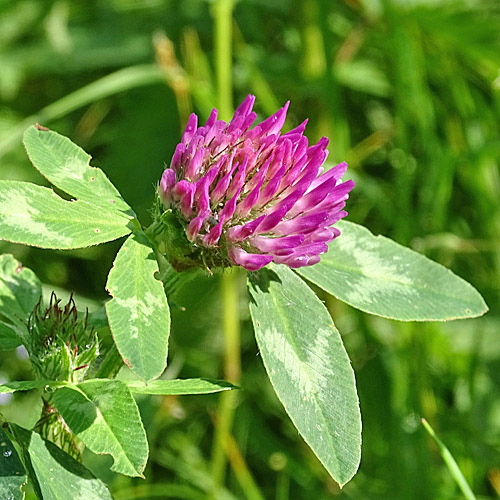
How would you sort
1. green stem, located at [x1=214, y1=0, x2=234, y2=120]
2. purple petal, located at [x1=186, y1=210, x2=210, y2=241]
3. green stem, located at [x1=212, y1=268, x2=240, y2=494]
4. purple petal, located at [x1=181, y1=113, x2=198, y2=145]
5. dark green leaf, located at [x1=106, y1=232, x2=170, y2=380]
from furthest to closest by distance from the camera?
green stem, located at [x1=214, y1=0, x2=234, y2=120] < green stem, located at [x1=212, y1=268, x2=240, y2=494] < purple petal, located at [x1=181, y1=113, x2=198, y2=145] < purple petal, located at [x1=186, y1=210, x2=210, y2=241] < dark green leaf, located at [x1=106, y1=232, x2=170, y2=380]

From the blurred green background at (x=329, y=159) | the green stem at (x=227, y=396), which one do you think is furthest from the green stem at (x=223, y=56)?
the green stem at (x=227, y=396)

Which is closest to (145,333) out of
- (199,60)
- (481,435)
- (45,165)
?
(45,165)

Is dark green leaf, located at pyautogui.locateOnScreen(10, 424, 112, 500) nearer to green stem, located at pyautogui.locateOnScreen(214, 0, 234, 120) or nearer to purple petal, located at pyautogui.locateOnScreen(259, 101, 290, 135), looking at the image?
purple petal, located at pyautogui.locateOnScreen(259, 101, 290, 135)

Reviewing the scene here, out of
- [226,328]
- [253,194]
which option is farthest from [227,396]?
[253,194]

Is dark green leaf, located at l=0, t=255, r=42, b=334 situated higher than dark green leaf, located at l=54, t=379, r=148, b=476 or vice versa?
dark green leaf, located at l=54, t=379, r=148, b=476

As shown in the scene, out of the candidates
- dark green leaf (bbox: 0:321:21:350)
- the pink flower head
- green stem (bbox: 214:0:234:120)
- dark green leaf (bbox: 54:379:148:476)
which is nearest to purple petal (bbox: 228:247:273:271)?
the pink flower head

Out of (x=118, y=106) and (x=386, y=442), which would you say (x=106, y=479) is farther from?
(x=118, y=106)

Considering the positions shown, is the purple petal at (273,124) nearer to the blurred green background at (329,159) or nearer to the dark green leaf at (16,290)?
the dark green leaf at (16,290)
